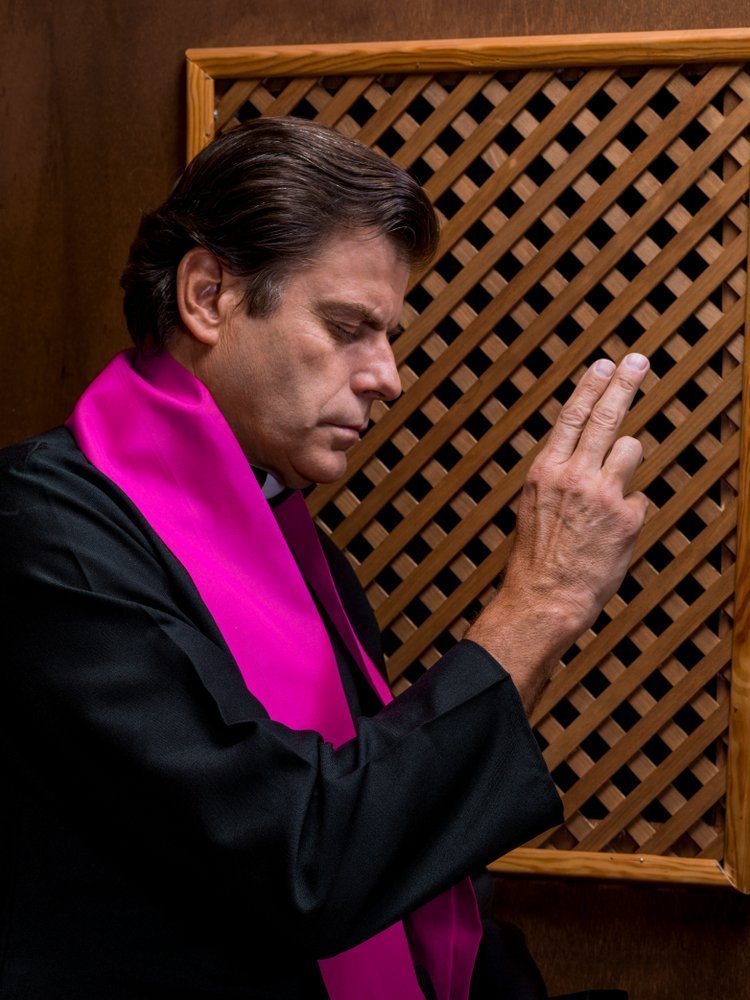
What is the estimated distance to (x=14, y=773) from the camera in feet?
2.93

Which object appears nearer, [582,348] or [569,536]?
[569,536]

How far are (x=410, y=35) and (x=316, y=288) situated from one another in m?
0.78

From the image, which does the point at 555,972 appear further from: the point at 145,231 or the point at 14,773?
the point at 145,231

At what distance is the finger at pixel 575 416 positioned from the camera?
3.07ft

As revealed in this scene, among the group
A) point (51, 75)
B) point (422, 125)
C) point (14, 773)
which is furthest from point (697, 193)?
point (14, 773)

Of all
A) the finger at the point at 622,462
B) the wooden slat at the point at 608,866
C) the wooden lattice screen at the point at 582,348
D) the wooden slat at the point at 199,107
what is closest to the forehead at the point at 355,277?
the finger at the point at 622,462

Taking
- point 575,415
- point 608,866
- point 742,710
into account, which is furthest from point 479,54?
point 608,866

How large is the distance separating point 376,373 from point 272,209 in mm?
173

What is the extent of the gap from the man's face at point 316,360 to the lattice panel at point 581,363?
581 mm

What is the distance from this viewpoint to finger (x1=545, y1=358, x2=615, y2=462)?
0.94 m

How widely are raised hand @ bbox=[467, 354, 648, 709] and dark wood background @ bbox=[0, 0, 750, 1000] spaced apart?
0.88m

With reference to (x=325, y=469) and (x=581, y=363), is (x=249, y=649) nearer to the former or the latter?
(x=325, y=469)

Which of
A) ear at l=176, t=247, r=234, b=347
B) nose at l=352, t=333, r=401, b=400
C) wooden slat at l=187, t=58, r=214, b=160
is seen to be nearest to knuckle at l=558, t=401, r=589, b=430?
nose at l=352, t=333, r=401, b=400

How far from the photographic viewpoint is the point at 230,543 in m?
0.97
